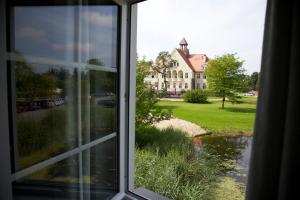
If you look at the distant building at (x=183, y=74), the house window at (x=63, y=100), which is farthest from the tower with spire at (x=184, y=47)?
the house window at (x=63, y=100)

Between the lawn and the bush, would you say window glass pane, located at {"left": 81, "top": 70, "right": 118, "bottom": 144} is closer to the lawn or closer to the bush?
the lawn

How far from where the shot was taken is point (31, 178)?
3.60 feet

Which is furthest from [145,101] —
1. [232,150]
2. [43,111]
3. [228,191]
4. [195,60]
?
[43,111]

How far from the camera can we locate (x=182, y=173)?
3.30 m

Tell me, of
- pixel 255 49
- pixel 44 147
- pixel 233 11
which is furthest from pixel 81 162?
pixel 233 11

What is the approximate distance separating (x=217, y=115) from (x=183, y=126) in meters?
0.70

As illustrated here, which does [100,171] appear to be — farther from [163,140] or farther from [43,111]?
[163,140]

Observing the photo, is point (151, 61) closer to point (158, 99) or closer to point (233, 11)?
point (158, 99)

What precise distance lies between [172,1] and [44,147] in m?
3.72

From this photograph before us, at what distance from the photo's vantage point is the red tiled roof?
4.35m

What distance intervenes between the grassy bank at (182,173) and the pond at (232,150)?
141mm

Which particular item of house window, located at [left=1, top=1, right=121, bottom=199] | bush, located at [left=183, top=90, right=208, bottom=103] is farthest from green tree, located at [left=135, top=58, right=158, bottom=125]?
house window, located at [left=1, top=1, right=121, bottom=199]

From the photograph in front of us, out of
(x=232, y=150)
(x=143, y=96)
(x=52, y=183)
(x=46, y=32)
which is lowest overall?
(x=232, y=150)

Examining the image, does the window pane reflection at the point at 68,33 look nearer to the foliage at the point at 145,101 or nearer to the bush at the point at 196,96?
the foliage at the point at 145,101
